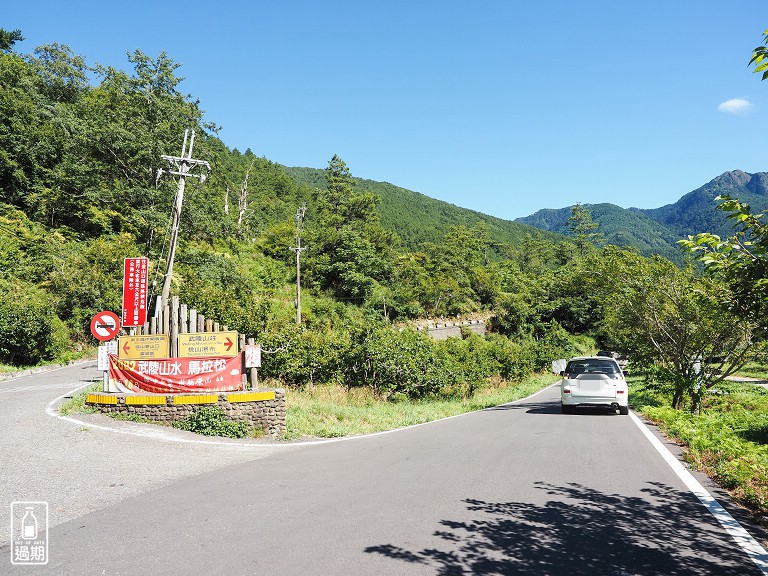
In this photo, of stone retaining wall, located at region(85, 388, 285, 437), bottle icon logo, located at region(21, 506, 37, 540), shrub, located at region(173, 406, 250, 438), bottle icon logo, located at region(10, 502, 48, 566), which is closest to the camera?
bottle icon logo, located at region(10, 502, 48, 566)

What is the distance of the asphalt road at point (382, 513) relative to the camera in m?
4.04

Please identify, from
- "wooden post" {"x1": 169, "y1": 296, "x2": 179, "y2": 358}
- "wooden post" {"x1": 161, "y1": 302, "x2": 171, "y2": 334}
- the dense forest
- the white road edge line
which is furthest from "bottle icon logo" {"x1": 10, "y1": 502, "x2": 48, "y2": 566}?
the dense forest

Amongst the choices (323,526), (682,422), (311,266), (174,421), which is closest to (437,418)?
(682,422)

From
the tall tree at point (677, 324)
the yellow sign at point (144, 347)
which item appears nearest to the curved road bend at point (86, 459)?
the yellow sign at point (144, 347)

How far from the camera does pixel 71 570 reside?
3.99 meters

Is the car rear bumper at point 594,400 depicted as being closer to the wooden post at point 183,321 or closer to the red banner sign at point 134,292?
the wooden post at point 183,321

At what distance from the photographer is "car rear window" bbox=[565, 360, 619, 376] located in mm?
14391

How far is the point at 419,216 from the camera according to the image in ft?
427

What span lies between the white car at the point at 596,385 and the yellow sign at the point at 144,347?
39.1 feet

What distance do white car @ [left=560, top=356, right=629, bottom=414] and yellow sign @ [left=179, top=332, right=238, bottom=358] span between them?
10203 mm

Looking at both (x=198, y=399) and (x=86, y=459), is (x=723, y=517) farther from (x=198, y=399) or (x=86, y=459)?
(x=198, y=399)

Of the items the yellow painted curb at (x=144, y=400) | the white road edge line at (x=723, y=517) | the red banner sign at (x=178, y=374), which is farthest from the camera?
the red banner sign at (x=178, y=374)

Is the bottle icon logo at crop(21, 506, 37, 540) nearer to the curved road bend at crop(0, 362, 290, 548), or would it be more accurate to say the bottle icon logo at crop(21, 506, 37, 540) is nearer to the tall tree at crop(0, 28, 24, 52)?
the curved road bend at crop(0, 362, 290, 548)

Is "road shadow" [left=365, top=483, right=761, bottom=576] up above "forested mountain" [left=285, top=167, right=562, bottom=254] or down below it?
below
